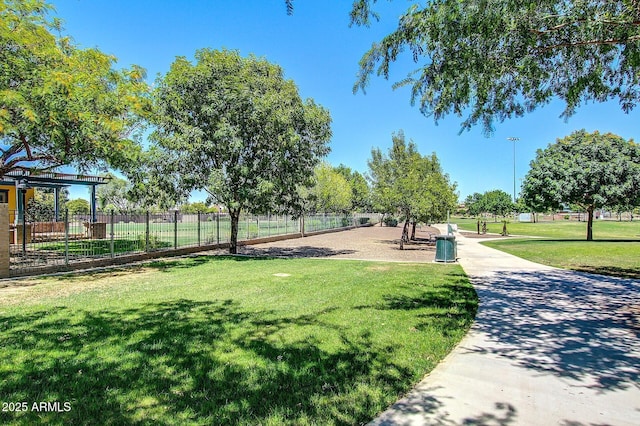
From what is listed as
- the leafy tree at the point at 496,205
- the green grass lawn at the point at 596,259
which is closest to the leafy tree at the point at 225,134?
the green grass lawn at the point at 596,259

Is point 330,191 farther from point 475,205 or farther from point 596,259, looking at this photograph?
point 475,205

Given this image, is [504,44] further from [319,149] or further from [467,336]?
[319,149]

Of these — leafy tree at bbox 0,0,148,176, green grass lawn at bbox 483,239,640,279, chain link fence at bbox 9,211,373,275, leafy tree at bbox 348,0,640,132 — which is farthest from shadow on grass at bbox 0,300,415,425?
green grass lawn at bbox 483,239,640,279

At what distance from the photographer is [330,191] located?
4666 cm

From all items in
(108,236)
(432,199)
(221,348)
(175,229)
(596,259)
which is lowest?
(596,259)

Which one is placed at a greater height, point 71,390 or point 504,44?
point 504,44

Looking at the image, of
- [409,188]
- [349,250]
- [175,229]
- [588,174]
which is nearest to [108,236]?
[175,229]

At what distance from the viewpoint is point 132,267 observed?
12352 mm

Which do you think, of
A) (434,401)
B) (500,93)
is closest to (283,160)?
(500,93)

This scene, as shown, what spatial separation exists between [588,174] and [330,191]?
2873 cm

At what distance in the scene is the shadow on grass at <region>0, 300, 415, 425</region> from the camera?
3.06 m

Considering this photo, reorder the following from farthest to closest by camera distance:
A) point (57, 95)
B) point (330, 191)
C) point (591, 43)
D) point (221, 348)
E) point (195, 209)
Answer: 1. point (195, 209)
2. point (330, 191)
3. point (57, 95)
4. point (591, 43)
5. point (221, 348)

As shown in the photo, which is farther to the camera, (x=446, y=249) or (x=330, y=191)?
(x=330, y=191)

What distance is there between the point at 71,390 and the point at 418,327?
435cm
